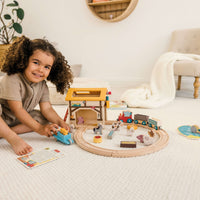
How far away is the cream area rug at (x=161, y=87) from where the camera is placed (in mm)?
1728

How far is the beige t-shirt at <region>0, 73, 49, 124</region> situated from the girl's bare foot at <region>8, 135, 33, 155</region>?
6.5 inches

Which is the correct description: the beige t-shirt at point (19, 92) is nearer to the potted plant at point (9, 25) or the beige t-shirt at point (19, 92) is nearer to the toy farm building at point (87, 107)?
the toy farm building at point (87, 107)

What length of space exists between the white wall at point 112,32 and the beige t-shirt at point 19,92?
5.02 feet

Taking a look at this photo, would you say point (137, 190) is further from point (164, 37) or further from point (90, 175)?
point (164, 37)

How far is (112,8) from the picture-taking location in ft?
7.76

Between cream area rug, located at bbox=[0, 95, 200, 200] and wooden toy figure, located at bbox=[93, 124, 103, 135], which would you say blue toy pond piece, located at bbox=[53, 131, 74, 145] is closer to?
cream area rug, located at bbox=[0, 95, 200, 200]

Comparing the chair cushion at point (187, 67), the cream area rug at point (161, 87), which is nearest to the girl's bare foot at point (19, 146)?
the cream area rug at point (161, 87)

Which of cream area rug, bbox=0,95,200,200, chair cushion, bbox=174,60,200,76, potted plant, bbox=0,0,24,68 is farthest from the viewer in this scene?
potted plant, bbox=0,0,24,68

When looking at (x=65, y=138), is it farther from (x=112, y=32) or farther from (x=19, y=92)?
(x=112, y=32)

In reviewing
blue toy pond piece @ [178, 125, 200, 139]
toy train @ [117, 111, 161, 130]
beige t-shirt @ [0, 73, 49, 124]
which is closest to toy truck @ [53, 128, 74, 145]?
beige t-shirt @ [0, 73, 49, 124]

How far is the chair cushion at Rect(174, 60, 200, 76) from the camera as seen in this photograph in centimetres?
170

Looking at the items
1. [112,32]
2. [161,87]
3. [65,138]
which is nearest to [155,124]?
[65,138]

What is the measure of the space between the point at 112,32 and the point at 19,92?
173 centimetres

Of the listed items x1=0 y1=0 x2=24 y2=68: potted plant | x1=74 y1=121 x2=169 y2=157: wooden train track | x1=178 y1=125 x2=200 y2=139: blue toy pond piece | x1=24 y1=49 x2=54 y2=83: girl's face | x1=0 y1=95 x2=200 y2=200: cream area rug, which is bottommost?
x1=178 y1=125 x2=200 y2=139: blue toy pond piece
